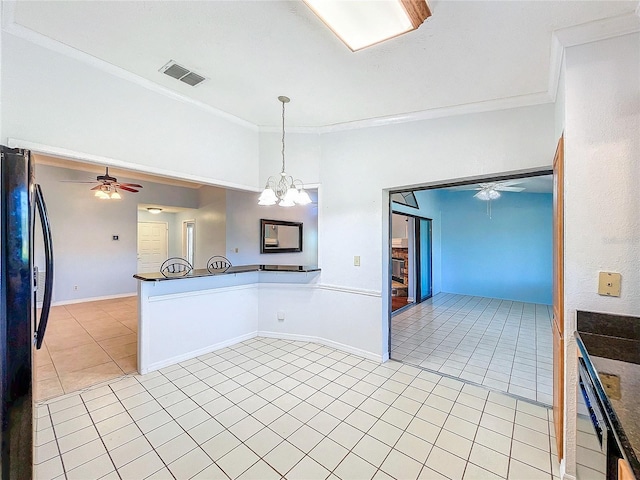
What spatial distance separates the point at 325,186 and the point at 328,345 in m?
1.99

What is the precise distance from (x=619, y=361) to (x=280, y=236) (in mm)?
5785

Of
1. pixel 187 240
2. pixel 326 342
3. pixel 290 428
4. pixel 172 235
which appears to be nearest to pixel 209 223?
pixel 187 240

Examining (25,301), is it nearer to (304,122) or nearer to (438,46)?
(438,46)

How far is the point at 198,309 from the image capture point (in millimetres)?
3205

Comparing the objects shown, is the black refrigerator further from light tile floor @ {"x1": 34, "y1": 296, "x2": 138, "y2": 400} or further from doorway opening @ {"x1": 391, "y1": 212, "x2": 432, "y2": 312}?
doorway opening @ {"x1": 391, "y1": 212, "x2": 432, "y2": 312}

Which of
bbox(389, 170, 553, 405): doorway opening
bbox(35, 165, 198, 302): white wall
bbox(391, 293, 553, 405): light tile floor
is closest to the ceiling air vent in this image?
bbox(389, 170, 553, 405): doorway opening

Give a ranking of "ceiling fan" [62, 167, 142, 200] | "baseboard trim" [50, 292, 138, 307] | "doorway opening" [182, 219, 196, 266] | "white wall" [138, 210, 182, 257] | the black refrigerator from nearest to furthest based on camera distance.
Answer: the black refrigerator, "ceiling fan" [62, 167, 142, 200], "baseboard trim" [50, 292, 138, 307], "doorway opening" [182, 219, 196, 266], "white wall" [138, 210, 182, 257]

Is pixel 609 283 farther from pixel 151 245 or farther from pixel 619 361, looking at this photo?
pixel 151 245

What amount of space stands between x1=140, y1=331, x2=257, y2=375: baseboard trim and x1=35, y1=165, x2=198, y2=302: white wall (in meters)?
4.31

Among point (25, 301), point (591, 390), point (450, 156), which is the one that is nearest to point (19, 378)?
point (25, 301)

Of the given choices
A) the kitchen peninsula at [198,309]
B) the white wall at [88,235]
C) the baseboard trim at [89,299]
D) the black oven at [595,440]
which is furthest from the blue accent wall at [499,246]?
the baseboard trim at [89,299]

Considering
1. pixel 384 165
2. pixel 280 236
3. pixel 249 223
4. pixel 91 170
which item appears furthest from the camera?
pixel 280 236

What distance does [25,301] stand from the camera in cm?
116

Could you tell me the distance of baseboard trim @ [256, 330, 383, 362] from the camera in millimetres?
3195
